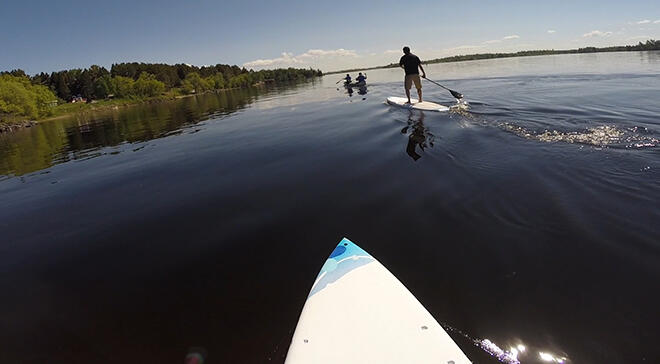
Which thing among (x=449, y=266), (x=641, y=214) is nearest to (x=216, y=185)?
(x=449, y=266)

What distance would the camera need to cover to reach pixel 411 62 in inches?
626

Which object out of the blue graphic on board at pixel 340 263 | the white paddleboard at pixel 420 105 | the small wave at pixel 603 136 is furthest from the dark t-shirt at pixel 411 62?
the blue graphic on board at pixel 340 263

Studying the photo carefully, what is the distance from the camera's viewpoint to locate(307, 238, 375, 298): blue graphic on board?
3.79 metres

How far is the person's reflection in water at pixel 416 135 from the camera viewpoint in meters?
8.98

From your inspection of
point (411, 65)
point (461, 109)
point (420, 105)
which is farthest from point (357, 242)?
point (411, 65)

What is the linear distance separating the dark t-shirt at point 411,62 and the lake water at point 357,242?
7.61 m

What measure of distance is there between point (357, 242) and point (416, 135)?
23.0 feet

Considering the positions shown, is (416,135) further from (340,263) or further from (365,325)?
(365,325)

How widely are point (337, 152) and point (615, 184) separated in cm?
657

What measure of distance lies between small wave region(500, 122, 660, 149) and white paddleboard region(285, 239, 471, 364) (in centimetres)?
746

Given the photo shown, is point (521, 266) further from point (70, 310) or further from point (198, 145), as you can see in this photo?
point (198, 145)

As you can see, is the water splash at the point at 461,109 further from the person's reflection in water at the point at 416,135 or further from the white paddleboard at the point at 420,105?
Answer: the person's reflection in water at the point at 416,135

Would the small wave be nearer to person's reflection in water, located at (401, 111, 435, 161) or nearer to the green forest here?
person's reflection in water, located at (401, 111, 435, 161)

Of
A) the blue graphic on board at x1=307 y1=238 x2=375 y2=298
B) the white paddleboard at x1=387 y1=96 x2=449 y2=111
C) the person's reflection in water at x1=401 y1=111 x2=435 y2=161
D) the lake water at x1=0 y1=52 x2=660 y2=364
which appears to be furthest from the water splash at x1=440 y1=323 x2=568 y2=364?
the white paddleboard at x1=387 y1=96 x2=449 y2=111
